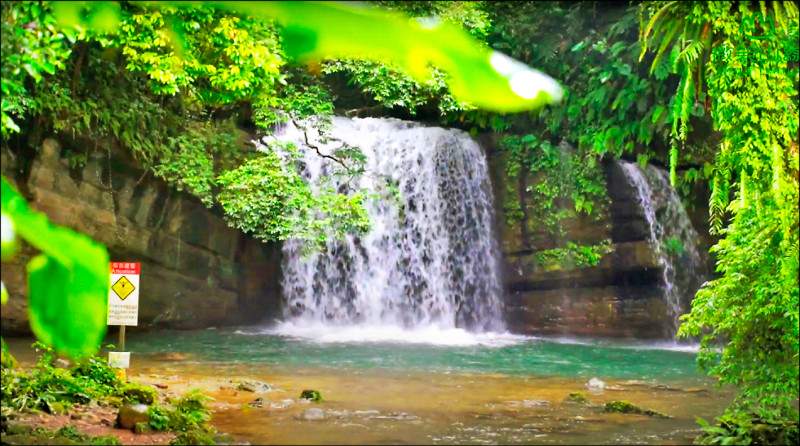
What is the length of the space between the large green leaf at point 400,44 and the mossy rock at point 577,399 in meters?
5.46

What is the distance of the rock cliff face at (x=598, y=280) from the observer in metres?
10.4

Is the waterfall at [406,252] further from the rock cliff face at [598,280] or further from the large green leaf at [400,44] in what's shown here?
the large green leaf at [400,44]

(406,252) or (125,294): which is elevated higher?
(406,252)

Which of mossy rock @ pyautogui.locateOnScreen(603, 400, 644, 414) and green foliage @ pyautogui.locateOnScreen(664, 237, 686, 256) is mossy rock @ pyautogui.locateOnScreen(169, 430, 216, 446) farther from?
green foliage @ pyautogui.locateOnScreen(664, 237, 686, 256)

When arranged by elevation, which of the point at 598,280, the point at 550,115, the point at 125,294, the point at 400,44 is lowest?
the point at 125,294

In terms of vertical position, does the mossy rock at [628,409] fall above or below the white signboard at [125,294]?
below

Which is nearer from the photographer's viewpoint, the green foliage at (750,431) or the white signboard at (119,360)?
the green foliage at (750,431)

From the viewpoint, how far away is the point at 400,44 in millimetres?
315

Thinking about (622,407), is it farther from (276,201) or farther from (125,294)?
(276,201)

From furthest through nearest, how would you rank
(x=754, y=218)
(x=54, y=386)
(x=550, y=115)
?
(x=550, y=115), (x=54, y=386), (x=754, y=218)

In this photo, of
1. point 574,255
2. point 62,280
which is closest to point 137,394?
point 62,280

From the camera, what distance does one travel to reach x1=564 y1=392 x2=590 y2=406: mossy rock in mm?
5555

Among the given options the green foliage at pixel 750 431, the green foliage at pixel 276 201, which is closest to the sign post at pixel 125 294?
the green foliage at pixel 276 201

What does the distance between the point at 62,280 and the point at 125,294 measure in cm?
522
